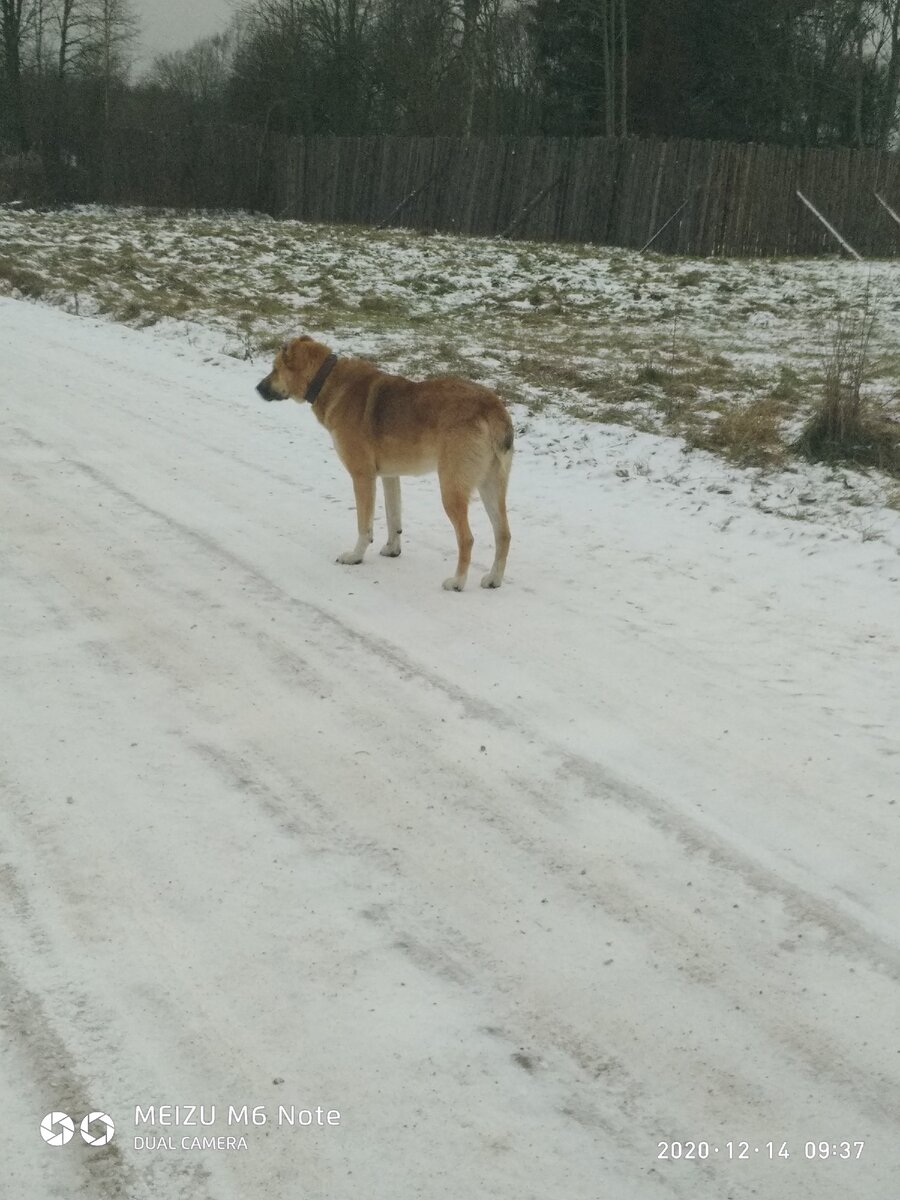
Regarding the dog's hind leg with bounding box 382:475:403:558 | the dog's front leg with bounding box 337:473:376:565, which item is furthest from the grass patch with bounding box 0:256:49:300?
the dog's front leg with bounding box 337:473:376:565

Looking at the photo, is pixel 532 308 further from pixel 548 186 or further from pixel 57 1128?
pixel 57 1128

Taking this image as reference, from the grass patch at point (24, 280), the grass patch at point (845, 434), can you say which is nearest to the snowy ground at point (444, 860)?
the grass patch at point (845, 434)

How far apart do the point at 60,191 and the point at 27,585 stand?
3069cm

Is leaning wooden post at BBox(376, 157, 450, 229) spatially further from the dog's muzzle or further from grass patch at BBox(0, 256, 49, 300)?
the dog's muzzle

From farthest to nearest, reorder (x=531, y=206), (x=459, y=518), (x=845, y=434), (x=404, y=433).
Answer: (x=531, y=206) → (x=845, y=434) → (x=404, y=433) → (x=459, y=518)

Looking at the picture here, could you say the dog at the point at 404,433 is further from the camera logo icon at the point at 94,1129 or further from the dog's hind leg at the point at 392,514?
the camera logo icon at the point at 94,1129

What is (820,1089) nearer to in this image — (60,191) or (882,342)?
(882,342)

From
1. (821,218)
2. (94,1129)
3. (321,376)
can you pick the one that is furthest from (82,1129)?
(821,218)

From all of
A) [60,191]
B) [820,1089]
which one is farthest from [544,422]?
[60,191]

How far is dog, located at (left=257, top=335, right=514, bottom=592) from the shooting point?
20.5 feet

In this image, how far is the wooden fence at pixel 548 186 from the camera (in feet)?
82.2

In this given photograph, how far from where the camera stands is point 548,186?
2728 cm

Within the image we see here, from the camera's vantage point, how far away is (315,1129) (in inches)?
108

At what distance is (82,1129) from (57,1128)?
6cm
